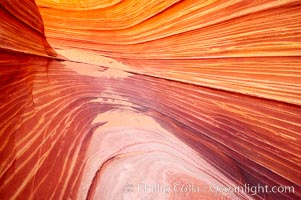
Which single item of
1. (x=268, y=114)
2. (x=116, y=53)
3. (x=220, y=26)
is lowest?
(x=268, y=114)

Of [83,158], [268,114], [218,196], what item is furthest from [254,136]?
[83,158]

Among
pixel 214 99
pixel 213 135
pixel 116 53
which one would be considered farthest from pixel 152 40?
pixel 213 135

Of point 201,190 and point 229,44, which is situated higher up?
point 229,44

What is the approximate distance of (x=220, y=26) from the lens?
0.86 metres

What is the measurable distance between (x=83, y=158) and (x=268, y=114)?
0.50 meters

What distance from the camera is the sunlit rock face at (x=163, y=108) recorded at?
1.81ft

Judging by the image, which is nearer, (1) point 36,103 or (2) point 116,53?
(1) point 36,103

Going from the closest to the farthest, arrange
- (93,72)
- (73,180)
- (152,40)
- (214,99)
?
(73,180) < (214,99) < (93,72) < (152,40)

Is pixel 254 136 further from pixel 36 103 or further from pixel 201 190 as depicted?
pixel 36 103

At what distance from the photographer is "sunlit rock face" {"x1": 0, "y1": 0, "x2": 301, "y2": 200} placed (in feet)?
1.81

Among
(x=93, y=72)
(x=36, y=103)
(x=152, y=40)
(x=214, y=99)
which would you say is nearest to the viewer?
(x=36, y=103)

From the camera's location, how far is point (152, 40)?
41.4 inches

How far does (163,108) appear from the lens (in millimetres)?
791

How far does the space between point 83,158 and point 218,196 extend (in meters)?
0.32
